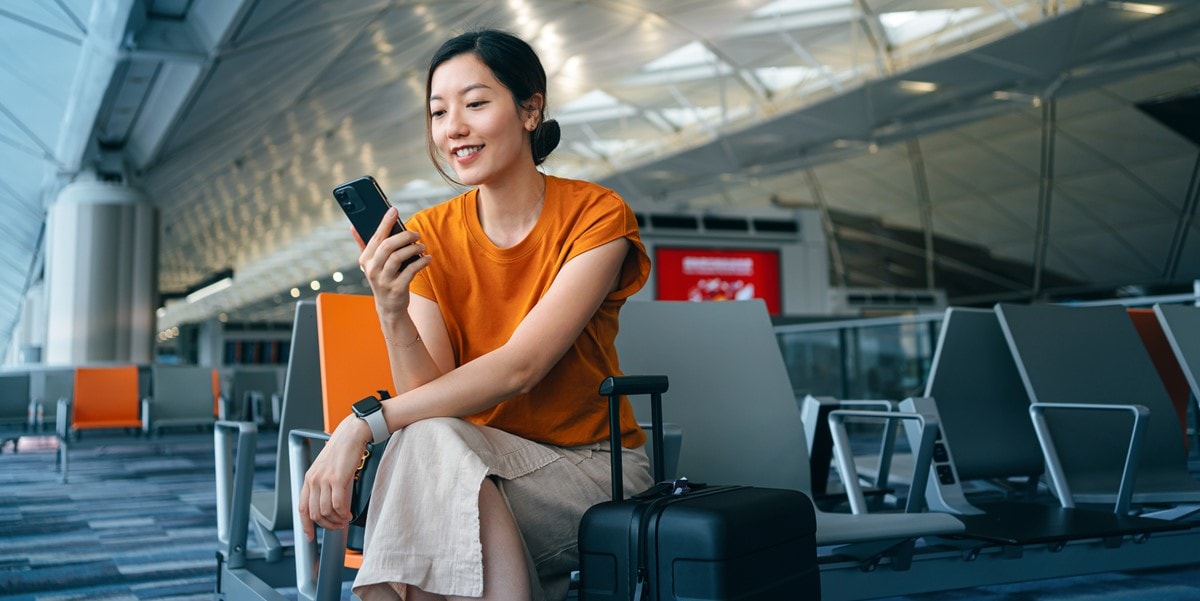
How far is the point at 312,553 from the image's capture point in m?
2.32

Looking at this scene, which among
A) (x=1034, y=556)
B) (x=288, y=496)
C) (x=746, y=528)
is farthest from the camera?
(x=1034, y=556)

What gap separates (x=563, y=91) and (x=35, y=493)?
1797 centimetres

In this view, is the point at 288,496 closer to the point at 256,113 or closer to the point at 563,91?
Answer: the point at 256,113

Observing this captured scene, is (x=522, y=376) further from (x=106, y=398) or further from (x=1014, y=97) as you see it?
(x=1014, y=97)

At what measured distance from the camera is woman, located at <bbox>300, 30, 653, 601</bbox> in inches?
62.4

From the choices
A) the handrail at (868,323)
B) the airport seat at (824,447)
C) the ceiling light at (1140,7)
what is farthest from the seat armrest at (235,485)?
the ceiling light at (1140,7)

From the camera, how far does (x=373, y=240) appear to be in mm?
1725

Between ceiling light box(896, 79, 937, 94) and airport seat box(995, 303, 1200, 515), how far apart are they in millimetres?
15938

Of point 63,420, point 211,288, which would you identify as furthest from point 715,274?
point 211,288

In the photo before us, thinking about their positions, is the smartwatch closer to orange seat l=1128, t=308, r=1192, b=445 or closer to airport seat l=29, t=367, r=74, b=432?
orange seat l=1128, t=308, r=1192, b=445

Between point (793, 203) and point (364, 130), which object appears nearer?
point (364, 130)

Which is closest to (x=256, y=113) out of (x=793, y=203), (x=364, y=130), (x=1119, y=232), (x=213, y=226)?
(x=364, y=130)

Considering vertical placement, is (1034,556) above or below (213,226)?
below

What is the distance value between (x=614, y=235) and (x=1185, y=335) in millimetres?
3641
